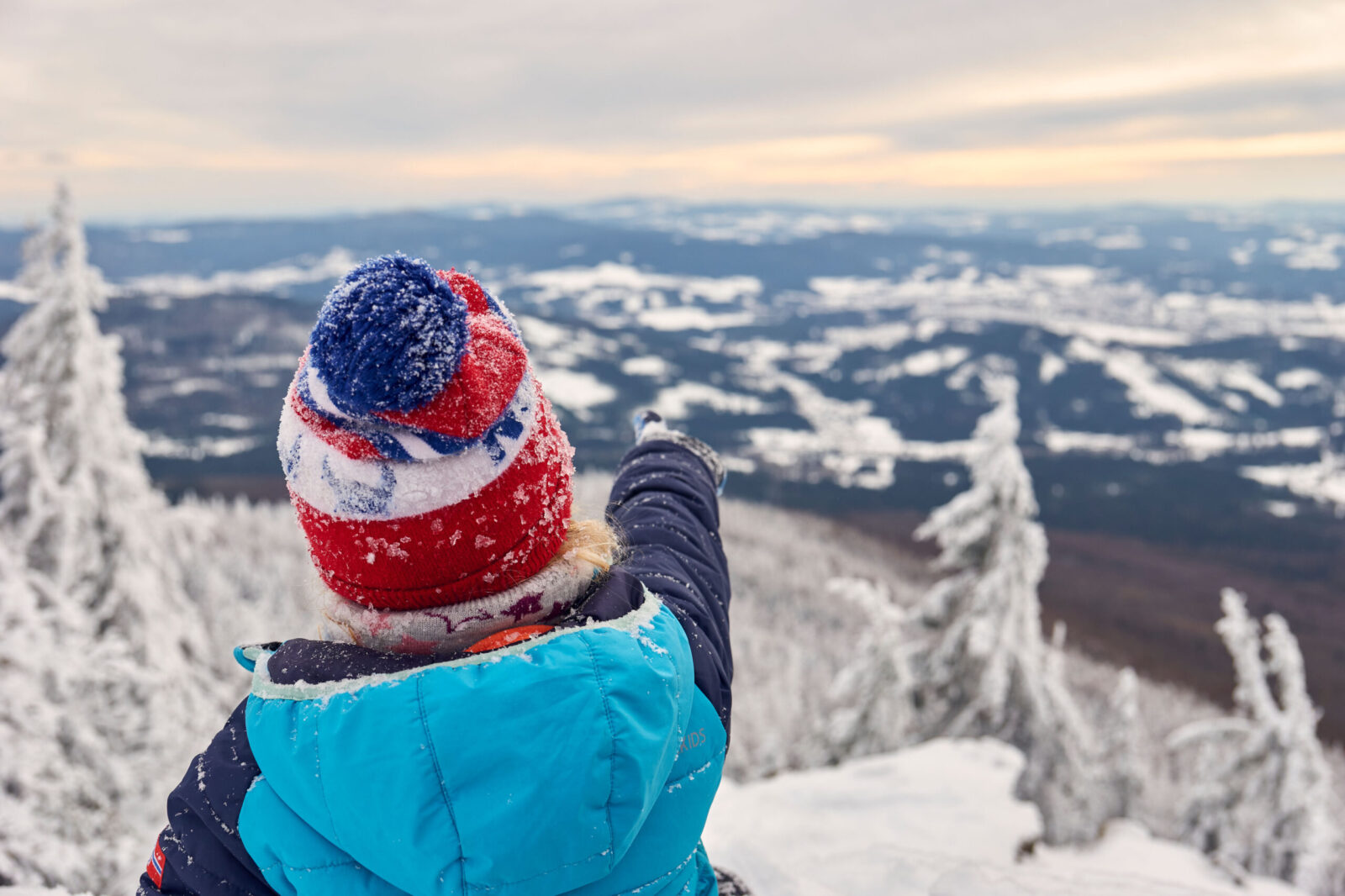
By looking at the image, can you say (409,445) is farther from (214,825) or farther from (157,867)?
(157,867)

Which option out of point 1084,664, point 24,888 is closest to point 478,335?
point 24,888

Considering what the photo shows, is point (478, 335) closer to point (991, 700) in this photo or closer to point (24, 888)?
point (24, 888)

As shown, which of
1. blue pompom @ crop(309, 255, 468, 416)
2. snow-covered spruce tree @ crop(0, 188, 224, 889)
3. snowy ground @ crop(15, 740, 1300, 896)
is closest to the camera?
blue pompom @ crop(309, 255, 468, 416)

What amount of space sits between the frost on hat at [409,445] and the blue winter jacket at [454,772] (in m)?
0.20

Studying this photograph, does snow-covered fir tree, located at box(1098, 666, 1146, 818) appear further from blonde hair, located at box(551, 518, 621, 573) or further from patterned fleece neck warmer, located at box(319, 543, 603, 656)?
patterned fleece neck warmer, located at box(319, 543, 603, 656)

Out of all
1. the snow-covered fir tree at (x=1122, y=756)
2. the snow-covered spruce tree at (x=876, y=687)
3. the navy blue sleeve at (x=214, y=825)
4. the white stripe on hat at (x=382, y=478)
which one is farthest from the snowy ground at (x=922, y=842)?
the snow-covered fir tree at (x=1122, y=756)

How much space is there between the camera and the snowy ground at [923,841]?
4.60 meters

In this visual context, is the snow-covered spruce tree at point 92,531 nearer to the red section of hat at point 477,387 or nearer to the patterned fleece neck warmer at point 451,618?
the patterned fleece neck warmer at point 451,618

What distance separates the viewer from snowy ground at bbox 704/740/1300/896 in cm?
460

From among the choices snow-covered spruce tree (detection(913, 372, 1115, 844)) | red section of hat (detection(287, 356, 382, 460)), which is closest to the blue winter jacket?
red section of hat (detection(287, 356, 382, 460))

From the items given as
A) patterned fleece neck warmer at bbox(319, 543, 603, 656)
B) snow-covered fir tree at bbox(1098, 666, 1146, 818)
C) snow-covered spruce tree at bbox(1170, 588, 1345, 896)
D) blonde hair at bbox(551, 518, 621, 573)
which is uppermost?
blonde hair at bbox(551, 518, 621, 573)

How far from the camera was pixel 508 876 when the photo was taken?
1461mm

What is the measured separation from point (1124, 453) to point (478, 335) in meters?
182

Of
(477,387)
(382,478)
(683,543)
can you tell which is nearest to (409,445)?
(382,478)
